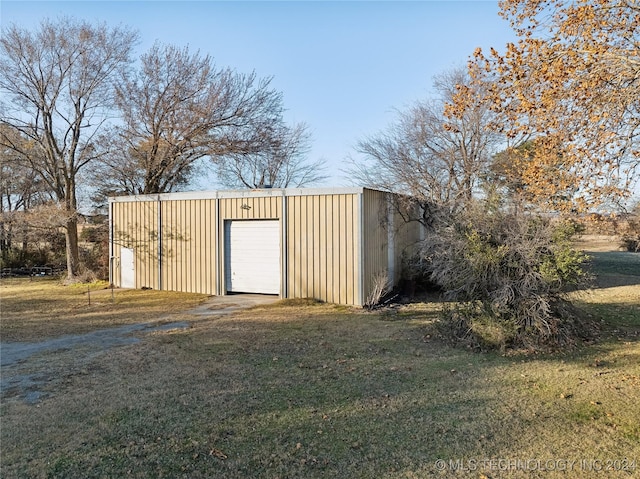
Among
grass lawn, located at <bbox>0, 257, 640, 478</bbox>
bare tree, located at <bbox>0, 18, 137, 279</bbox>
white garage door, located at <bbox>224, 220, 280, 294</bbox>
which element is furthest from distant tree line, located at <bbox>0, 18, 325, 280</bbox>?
grass lawn, located at <bbox>0, 257, 640, 478</bbox>

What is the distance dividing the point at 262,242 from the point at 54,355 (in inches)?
232

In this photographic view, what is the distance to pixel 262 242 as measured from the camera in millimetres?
11156

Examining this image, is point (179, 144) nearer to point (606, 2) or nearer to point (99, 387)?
point (99, 387)

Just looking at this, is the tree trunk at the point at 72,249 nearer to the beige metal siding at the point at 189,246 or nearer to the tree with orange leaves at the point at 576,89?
the beige metal siding at the point at 189,246

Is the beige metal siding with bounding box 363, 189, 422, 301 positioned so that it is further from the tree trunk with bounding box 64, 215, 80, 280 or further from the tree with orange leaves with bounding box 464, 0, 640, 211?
the tree trunk with bounding box 64, 215, 80, 280

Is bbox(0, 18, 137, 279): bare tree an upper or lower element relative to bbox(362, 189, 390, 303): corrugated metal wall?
upper

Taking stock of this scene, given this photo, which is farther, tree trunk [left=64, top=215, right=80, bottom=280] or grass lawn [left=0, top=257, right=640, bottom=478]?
tree trunk [left=64, top=215, right=80, bottom=280]

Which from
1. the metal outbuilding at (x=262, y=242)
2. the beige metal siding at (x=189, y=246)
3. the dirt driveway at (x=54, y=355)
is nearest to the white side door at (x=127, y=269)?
the metal outbuilding at (x=262, y=242)

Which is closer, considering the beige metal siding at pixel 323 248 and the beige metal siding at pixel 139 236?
the beige metal siding at pixel 323 248

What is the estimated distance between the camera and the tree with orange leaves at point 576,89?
476cm

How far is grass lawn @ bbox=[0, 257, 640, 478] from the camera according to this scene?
3000mm

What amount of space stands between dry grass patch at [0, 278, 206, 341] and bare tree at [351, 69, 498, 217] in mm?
7558

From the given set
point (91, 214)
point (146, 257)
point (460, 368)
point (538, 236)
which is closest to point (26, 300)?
point (146, 257)

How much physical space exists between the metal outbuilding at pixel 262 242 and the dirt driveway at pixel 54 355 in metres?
2.55
